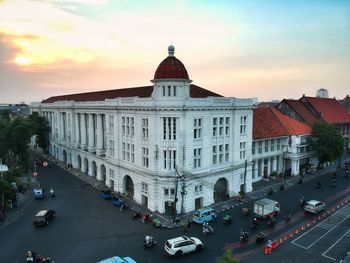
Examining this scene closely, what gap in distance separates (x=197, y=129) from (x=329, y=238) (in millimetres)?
22769

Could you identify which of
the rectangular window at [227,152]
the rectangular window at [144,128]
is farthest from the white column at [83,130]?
the rectangular window at [227,152]

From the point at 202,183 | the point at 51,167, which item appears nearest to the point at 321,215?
the point at 202,183

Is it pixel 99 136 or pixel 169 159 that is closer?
pixel 169 159

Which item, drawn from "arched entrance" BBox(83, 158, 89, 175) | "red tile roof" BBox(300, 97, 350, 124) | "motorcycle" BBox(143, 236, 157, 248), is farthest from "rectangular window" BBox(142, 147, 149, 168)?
"red tile roof" BBox(300, 97, 350, 124)

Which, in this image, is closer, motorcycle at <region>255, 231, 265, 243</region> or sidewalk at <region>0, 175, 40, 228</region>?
motorcycle at <region>255, 231, 265, 243</region>

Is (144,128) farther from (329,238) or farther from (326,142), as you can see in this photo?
(326,142)

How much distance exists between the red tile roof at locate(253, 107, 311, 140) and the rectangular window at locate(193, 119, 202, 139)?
18.1 m

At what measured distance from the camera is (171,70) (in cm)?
4544

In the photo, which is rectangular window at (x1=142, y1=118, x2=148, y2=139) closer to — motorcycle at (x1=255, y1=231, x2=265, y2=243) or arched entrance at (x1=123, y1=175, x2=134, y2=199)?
arched entrance at (x1=123, y1=175, x2=134, y2=199)

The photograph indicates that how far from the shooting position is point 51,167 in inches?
3182

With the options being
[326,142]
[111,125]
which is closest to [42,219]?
[111,125]

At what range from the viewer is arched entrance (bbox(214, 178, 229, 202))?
172ft

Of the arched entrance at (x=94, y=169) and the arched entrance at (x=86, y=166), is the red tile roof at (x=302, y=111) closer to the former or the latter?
the arched entrance at (x=94, y=169)

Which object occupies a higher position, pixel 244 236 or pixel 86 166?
pixel 86 166
